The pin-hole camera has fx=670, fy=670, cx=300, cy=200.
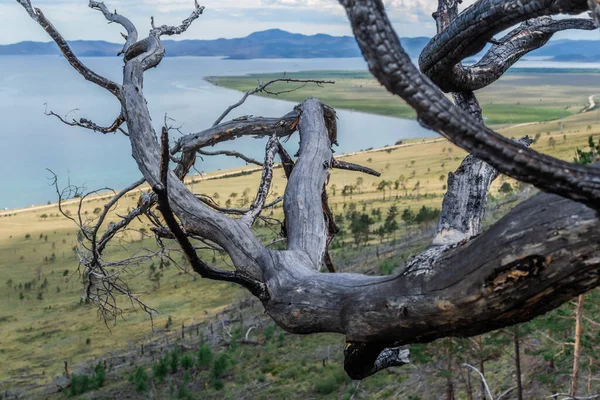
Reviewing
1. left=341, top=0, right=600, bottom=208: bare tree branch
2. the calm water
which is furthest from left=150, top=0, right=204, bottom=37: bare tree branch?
the calm water

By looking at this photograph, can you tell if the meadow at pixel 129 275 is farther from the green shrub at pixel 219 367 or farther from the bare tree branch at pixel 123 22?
the bare tree branch at pixel 123 22

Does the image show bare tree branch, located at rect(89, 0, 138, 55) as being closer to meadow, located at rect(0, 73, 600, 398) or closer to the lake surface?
meadow, located at rect(0, 73, 600, 398)

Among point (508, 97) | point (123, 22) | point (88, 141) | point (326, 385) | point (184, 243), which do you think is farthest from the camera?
point (508, 97)

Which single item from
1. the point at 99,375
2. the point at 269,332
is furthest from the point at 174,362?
the point at 269,332

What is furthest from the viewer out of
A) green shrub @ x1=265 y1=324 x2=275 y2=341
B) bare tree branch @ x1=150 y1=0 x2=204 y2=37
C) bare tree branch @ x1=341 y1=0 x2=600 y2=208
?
green shrub @ x1=265 y1=324 x2=275 y2=341

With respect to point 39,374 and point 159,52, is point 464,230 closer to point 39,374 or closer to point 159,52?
point 159,52

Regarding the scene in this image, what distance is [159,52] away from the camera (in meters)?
3.90

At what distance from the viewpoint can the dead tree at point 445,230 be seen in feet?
4.13

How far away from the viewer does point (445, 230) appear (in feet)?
6.84

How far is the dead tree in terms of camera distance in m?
1.26

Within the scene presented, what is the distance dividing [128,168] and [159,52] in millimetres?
33517

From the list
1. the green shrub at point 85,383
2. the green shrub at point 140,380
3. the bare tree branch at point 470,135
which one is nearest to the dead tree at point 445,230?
the bare tree branch at point 470,135

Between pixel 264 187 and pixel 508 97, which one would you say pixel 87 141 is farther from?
pixel 508 97

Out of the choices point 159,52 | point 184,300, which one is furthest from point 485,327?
point 184,300
